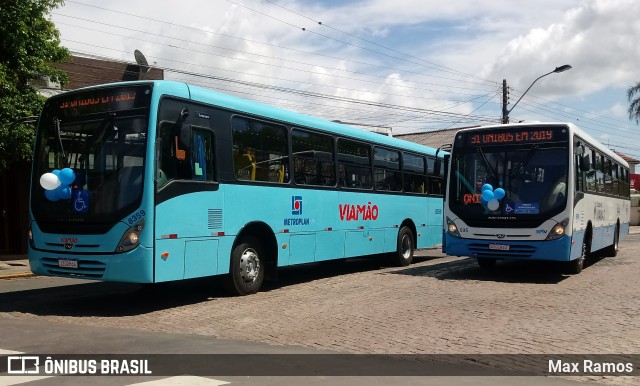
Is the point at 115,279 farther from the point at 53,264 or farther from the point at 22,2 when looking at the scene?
the point at 22,2

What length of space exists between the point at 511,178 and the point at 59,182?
8440 millimetres

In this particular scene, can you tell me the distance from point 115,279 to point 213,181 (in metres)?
2.11

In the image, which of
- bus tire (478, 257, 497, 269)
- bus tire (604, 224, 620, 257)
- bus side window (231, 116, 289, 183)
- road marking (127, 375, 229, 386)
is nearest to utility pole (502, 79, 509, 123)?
bus tire (604, 224, 620, 257)

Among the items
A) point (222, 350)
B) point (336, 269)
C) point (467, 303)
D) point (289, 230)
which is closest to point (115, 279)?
point (222, 350)

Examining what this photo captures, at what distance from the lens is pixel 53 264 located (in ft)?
31.6

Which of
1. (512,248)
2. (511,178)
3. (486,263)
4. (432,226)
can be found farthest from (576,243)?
(432,226)

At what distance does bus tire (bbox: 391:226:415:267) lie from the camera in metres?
16.4

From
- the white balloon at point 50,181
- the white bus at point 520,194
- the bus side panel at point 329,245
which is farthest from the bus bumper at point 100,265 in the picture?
the white bus at point 520,194

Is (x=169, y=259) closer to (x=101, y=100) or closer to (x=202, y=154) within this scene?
(x=202, y=154)

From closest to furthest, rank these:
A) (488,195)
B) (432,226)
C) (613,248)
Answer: (488,195) < (432,226) < (613,248)

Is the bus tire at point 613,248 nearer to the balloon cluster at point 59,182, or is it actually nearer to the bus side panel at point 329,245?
the bus side panel at point 329,245

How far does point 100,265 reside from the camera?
361 inches

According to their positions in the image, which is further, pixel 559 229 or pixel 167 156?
pixel 559 229

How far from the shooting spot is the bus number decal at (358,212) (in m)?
13.8
